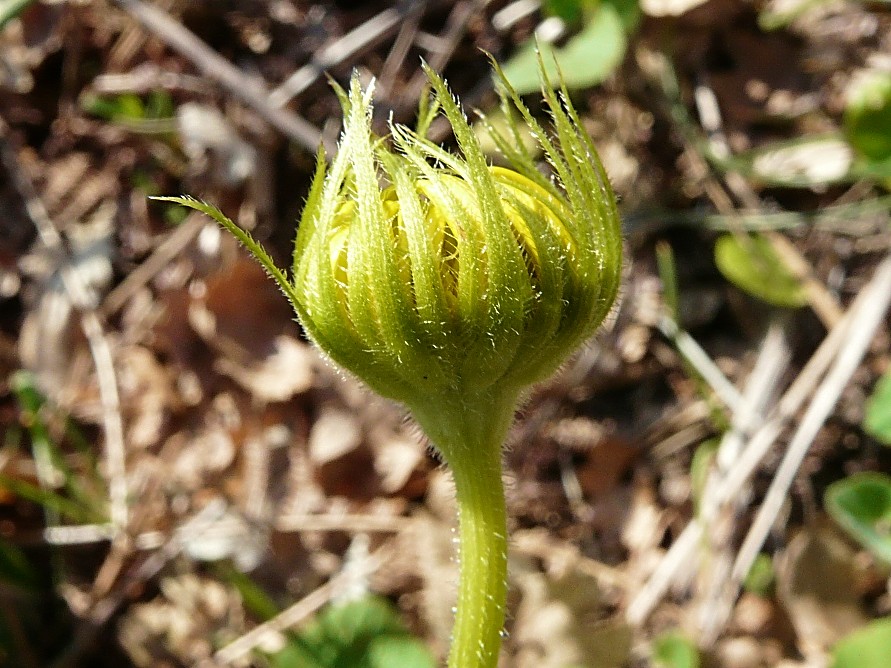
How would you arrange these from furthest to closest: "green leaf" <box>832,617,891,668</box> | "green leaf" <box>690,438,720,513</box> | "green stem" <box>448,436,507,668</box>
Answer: "green leaf" <box>690,438,720,513</box> → "green leaf" <box>832,617,891,668</box> → "green stem" <box>448,436,507,668</box>

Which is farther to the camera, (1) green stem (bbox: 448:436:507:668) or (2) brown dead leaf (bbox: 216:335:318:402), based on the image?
(2) brown dead leaf (bbox: 216:335:318:402)

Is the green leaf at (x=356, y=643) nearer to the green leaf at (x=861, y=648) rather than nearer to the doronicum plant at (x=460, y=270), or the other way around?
the doronicum plant at (x=460, y=270)

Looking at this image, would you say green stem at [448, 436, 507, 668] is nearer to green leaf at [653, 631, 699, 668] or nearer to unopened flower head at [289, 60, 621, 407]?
unopened flower head at [289, 60, 621, 407]

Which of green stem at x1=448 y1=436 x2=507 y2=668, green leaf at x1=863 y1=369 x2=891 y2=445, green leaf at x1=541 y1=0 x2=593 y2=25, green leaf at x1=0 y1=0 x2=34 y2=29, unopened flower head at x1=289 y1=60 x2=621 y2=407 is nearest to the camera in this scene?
unopened flower head at x1=289 y1=60 x2=621 y2=407

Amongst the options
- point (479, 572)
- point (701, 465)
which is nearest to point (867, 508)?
point (701, 465)

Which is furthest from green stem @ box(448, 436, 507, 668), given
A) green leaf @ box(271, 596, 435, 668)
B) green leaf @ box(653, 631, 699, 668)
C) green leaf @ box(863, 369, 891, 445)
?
green leaf @ box(863, 369, 891, 445)

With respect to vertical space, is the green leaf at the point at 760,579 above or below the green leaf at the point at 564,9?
below

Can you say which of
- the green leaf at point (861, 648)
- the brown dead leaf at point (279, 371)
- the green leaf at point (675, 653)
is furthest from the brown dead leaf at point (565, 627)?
the brown dead leaf at point (279, 371)
